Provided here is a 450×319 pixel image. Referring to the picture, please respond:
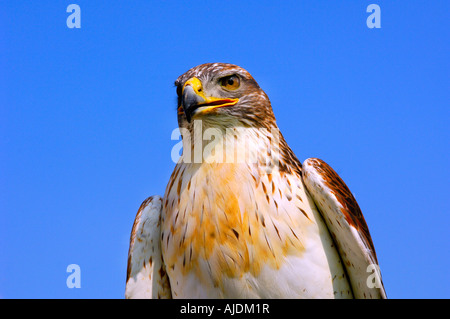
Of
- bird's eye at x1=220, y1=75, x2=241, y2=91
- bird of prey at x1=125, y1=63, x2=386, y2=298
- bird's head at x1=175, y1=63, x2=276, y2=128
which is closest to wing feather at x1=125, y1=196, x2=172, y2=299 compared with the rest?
bird of prey at x1=125, y1=63, x2=386, y2=298

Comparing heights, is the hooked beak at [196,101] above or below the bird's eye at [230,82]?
below

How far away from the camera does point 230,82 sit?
468cm

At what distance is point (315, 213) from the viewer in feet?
14.5

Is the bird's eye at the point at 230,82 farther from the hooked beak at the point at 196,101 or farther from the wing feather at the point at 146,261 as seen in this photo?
the wing feather at the point at 146,261

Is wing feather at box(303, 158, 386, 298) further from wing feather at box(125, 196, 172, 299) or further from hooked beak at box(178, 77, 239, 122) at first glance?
wing feather at box(125, 196, 172, 299)

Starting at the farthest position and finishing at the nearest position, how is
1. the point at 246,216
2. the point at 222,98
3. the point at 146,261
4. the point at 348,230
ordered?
the point at 146,261 → the point at 222,98 → the point at 348,230 → the point at 246,216

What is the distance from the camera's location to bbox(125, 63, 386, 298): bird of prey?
4.09m

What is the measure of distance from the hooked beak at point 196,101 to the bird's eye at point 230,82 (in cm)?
19

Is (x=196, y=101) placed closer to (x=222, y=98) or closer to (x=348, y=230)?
(x=222, y=98)

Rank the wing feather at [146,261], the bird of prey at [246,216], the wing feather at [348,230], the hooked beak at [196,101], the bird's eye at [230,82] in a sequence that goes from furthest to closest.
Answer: the wing feather at [146,261]
the bird's eye at [230,82]
the hooked beak at [196,101]
the wing feather at [348,230]
the bird of prey at [246,216]

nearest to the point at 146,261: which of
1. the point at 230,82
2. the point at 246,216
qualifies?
the point at 246,216

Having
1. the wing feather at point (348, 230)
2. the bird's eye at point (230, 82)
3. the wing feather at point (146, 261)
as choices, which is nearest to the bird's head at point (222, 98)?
the bird's eye at point (230, 82)

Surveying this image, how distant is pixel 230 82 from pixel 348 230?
179cm

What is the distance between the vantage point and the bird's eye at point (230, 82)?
15.3 feet
